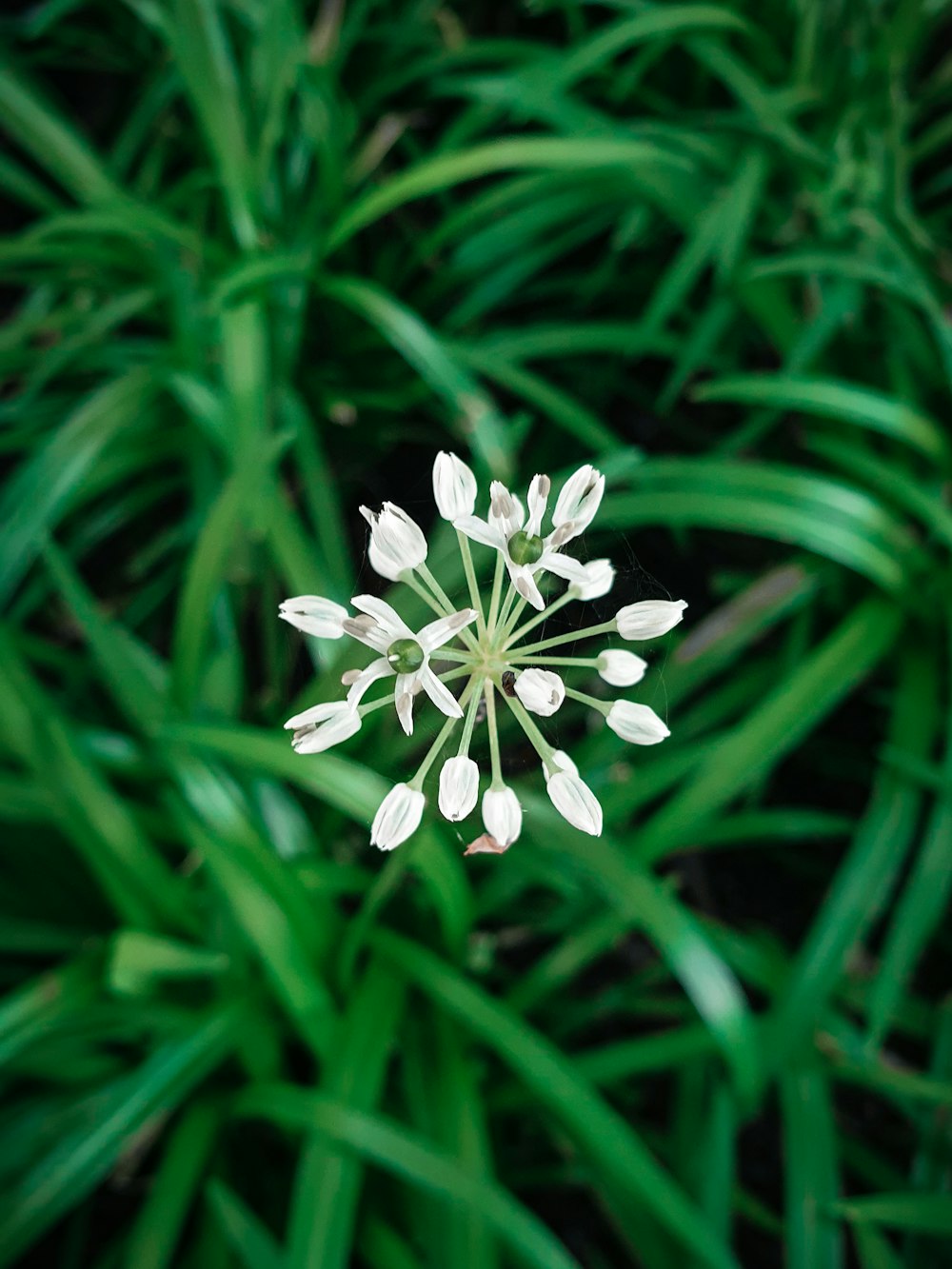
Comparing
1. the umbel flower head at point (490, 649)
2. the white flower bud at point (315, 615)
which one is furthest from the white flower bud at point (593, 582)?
the white flower bud at point (315, 615)

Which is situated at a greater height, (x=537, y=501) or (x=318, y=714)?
(x=537, y=501)

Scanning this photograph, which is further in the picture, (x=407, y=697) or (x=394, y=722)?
(x=394, y=722)

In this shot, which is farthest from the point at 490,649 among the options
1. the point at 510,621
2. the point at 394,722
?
the point at 394,722

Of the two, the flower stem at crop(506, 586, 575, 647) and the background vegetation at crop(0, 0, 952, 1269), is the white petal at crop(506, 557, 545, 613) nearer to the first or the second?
the flower stem at crop(506, 586, 575, 647)

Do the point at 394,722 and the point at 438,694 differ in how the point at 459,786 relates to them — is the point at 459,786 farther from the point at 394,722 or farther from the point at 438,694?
Answer: the point at 394,722

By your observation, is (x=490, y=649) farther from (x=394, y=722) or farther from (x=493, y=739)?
(x=394, y=722)

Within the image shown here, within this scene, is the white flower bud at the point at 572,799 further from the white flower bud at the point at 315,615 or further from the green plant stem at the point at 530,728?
the white flower bud at the point at 315,615
